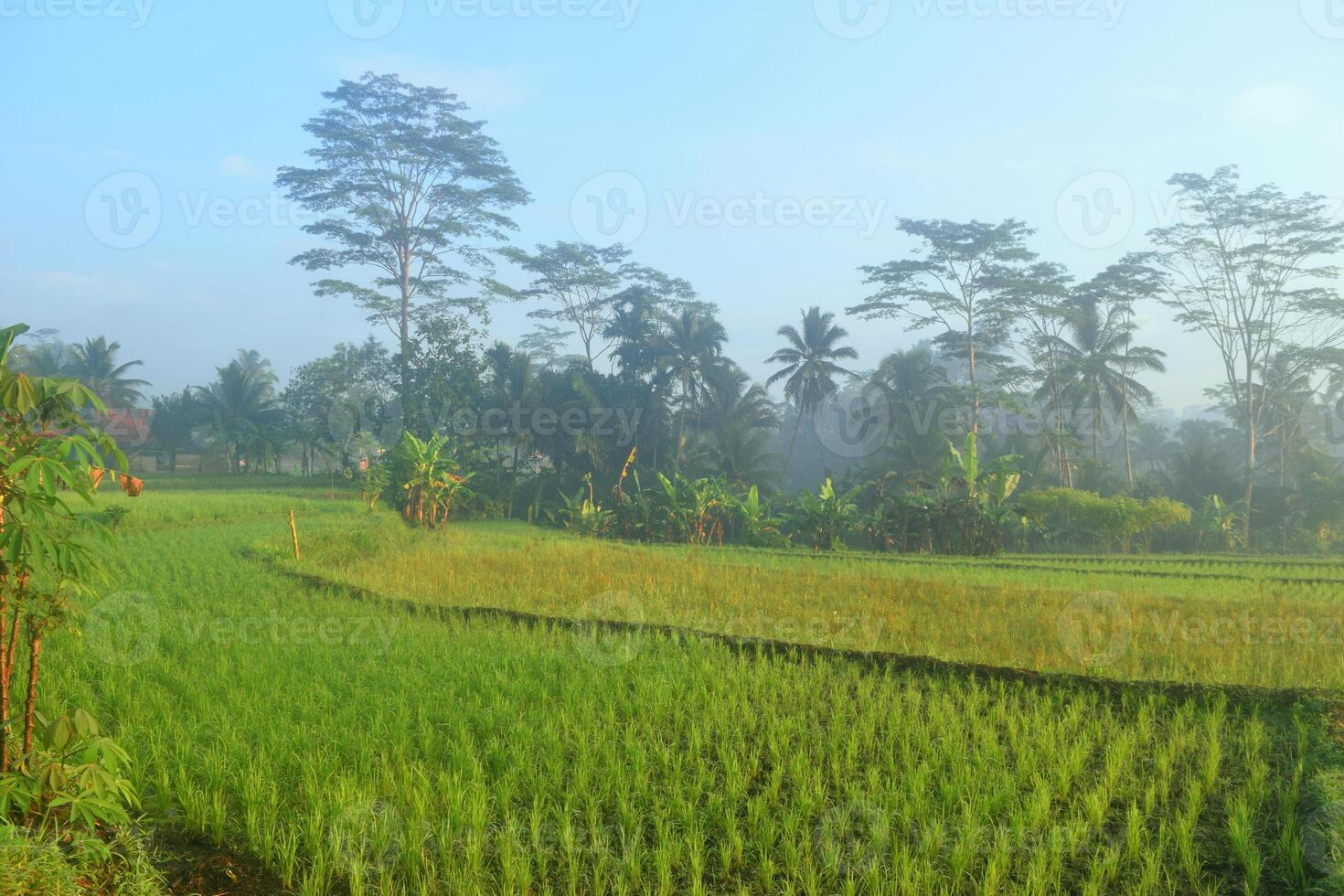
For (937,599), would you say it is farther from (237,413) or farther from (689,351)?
(237,413)

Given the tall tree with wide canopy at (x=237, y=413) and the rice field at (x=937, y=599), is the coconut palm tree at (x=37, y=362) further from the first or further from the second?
the rice field at (x=937, y=599)

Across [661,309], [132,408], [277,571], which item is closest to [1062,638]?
[277,571]

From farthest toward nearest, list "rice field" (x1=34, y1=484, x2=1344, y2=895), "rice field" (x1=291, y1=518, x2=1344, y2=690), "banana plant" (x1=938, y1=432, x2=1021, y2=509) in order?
"banana plant" (x1=938, y1=432, x2=1021, y2=509) → "rice field" (x1=291, y1=518, x2=1344, y2=690) → "rice field" (x1=34, y1=484, x2=1344, y2=895)

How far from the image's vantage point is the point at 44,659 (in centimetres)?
544

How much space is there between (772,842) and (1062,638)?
160 inches

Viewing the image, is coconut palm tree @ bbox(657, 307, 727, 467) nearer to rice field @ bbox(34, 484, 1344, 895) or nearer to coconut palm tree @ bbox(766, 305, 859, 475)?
coconut palm tree @ bbox(766, 305, 859, 475)

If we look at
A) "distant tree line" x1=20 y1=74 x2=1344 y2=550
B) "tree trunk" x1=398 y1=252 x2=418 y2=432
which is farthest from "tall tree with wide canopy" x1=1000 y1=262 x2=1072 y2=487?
"tree trunk" x1=398 y1=252 x2=418 y2=432

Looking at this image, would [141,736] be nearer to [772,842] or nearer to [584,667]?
[584,667]

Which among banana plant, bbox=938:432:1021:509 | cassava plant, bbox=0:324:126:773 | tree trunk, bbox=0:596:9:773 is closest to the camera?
cassava plant, bbox=0:324:126:773

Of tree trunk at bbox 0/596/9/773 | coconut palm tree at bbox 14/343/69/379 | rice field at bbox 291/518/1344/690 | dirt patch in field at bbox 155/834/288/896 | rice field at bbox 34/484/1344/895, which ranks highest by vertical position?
coconut palm tree at bbox 14/343/69/379

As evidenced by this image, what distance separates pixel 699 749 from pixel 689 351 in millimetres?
19489

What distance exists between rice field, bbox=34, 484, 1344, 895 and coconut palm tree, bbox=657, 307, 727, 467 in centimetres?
1583

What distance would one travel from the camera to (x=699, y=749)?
4422mm

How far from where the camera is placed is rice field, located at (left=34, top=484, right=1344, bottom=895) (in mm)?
3311
